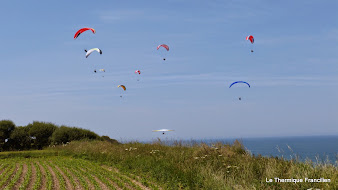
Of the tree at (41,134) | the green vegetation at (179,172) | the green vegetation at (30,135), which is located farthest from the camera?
the tree at (41,134)

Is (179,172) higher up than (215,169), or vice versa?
(215,169)

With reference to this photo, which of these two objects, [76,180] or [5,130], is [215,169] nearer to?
[76,180]

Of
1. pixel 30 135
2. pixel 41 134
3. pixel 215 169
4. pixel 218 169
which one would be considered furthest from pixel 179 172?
pixel 30 135

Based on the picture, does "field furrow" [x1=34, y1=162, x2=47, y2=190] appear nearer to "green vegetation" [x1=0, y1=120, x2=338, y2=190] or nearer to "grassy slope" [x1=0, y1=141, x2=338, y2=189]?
"green vegetation" [x1=0, y1=120, x2=338, y2=190]

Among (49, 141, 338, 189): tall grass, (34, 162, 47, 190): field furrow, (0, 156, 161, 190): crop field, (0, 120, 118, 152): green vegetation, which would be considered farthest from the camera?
(0, 120, 118, 152): green vegetation

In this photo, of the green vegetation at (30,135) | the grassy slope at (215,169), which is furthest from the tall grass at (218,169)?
the green vegetation at (30,135)

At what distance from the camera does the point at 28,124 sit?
41.6m

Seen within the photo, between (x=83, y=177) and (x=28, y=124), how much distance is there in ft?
98.2

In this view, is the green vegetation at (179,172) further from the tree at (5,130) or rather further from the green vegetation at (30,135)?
the tree at (5,130)

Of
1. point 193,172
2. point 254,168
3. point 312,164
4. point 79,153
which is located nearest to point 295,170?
point 312,164

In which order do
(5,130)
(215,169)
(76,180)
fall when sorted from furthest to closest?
(5,130) → (76,180) → (215,169)

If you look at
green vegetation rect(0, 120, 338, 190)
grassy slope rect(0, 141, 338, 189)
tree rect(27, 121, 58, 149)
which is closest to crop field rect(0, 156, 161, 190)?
green vegetation rect(0, 120, 338, 190)

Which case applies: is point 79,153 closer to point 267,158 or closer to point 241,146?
point 241,146

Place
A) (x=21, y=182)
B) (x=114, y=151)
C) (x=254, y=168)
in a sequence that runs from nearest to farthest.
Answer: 1. (x=254, y=168)
2. (x=21, y=182)
3. (x=114, y=151)
